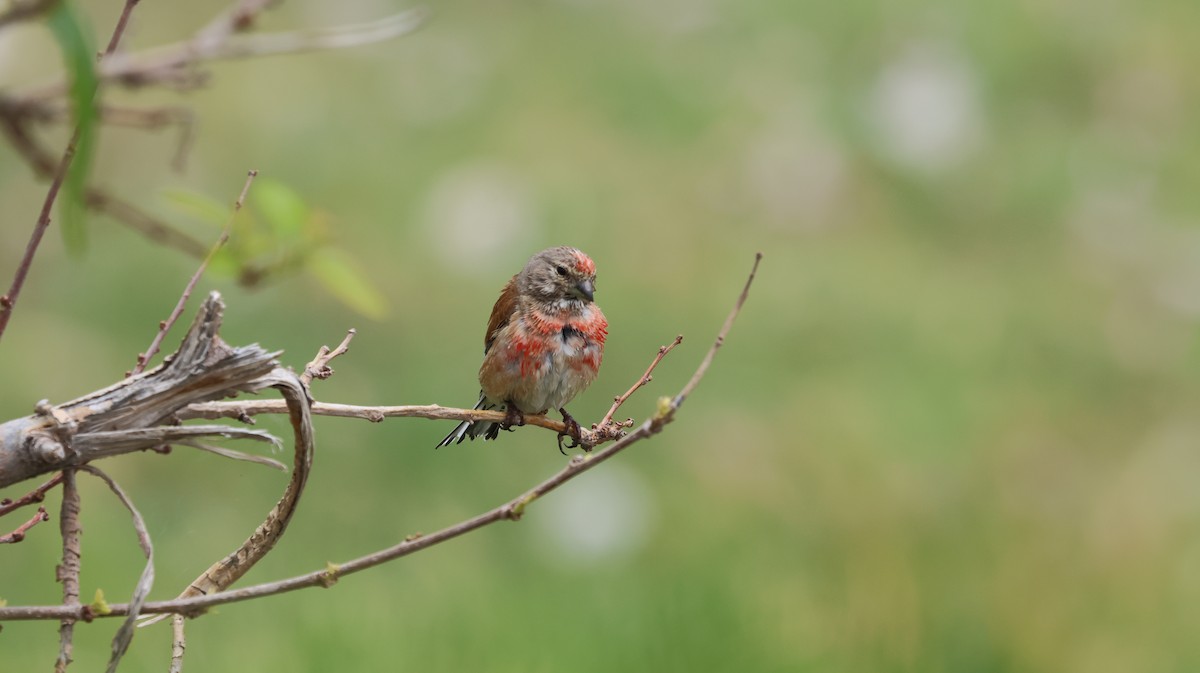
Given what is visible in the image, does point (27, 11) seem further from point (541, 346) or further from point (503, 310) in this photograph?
point (503, 310)

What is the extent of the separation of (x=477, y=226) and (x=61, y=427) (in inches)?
210

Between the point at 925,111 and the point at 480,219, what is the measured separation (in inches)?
108

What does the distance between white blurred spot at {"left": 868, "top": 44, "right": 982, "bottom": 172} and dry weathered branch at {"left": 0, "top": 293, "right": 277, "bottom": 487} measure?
6.52 m

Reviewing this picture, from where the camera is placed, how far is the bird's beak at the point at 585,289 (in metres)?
2.51

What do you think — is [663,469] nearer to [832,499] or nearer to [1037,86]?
[832,499]

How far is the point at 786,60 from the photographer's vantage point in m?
8.04

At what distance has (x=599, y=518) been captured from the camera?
5395 millimetres

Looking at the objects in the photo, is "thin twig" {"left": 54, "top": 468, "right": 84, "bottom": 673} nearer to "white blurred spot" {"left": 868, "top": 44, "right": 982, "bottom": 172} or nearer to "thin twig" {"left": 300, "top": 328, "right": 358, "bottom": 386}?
"thin twig" {"left": 300, "top": 328, "right": 358, "bottom": 386}

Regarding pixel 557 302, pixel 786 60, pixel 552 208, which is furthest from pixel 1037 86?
pixel 557 302

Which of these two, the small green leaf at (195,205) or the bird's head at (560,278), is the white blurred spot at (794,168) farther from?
the small green leaf at (195,205)

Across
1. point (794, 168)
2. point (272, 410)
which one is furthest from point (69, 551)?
point (794, 168)

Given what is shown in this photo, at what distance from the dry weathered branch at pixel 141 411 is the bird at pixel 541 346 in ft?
3.89

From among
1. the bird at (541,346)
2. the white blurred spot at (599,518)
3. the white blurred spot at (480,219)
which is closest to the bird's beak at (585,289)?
the bird at (541,346)

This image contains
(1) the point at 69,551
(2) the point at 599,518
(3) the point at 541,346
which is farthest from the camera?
(2) the point at 599,518
